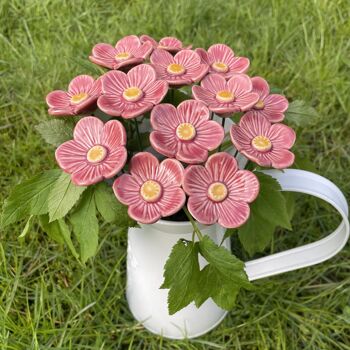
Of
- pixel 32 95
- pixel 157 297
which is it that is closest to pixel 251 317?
pixel 157 297

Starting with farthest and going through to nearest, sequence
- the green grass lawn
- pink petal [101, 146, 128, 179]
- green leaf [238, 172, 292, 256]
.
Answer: the green grass lawn, green leaf [238, 172, 292, 256], pink petal [101, 146, 128, 179]

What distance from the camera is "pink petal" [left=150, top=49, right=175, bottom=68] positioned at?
2.01 feet

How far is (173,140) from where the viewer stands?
Answer: 0.55 meters

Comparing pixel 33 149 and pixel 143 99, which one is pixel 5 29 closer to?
pixel 33 149

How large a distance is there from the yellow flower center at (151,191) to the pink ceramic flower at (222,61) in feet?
0.55

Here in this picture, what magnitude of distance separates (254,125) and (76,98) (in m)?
0.19

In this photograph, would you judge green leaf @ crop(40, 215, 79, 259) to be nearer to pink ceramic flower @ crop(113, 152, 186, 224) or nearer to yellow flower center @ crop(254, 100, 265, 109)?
pink ceramic flower @ crop(113, 152, 186, 224)

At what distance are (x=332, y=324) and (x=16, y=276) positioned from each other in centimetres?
53

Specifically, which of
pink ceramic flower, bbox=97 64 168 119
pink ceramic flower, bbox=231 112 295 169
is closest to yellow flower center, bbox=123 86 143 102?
pink ceramic flower, bbox=97 64 168 119

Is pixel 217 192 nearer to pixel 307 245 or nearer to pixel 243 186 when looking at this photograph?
pixel 243 186

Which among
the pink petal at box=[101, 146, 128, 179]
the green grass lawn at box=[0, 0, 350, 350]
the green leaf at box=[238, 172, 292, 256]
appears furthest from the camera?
the green grass lawn at box=[0, 0, 350, 350]

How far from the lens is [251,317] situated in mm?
904

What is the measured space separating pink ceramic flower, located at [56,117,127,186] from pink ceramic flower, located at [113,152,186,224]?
0.07ft

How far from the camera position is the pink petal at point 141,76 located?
22.5 inches
